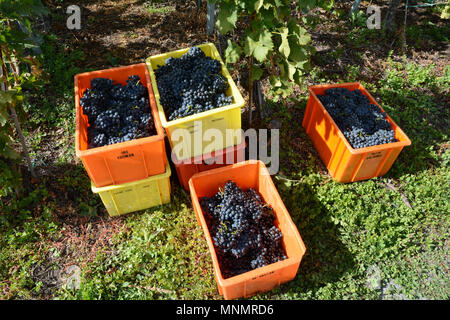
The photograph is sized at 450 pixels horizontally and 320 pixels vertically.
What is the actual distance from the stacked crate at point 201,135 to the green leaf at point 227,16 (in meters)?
0.51

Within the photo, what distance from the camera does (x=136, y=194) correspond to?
139 inches

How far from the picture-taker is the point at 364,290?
3162mm

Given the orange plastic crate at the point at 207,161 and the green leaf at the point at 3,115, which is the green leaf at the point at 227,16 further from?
the green leaf at the point at 3,115

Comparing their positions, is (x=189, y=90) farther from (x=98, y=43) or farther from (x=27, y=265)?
(x=98, y=43)

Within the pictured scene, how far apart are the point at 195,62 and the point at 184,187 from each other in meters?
1.48

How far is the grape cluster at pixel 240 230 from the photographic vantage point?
303cm

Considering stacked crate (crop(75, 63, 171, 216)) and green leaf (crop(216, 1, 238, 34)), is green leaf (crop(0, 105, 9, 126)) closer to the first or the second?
stacked crate (crop(75, 63, 171, 216))

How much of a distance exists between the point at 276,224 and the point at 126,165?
1.66 m

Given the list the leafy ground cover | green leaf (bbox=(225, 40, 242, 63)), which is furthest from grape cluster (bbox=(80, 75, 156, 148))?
green leaf (bbox=(225, 40, 242, 63))

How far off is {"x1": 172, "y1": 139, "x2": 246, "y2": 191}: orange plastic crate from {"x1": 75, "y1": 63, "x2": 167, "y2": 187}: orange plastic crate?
0.23 meters

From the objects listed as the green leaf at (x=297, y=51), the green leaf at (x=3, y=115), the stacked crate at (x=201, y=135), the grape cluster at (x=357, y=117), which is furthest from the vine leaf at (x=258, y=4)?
the green leaf at (x=3, y=115)

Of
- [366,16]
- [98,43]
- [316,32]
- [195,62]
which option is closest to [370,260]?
[195,62]

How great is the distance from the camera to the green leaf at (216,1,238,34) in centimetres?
307

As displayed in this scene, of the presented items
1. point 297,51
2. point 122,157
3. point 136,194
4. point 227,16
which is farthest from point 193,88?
point 136,194
